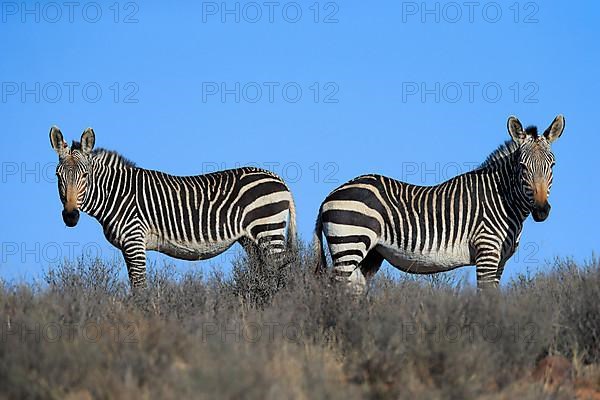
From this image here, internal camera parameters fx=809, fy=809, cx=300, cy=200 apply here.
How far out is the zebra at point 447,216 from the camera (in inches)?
448

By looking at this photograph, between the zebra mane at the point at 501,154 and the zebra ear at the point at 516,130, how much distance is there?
0.18 meters

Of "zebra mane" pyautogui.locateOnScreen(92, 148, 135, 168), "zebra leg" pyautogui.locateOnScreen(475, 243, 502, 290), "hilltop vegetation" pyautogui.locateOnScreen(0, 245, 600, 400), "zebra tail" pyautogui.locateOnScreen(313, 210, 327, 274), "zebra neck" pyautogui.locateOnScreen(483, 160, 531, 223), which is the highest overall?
"zebra mane" pyautogui.locateOnScreen(92, 148, 135, 168)

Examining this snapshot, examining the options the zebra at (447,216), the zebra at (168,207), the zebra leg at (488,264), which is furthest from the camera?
the zebra at (168,207)

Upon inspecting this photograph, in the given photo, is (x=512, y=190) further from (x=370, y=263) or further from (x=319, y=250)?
(x=319, y=250)

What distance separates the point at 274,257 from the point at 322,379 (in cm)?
686

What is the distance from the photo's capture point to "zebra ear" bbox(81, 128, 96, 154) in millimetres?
12938

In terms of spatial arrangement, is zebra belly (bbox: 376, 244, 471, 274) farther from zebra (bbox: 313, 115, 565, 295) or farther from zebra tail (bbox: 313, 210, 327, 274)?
zebra tail (bbox: 313, 210, 327, 274)

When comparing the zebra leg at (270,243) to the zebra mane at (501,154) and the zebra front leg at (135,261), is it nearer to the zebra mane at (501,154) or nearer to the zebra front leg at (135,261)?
the zebra front leg at (135,261)

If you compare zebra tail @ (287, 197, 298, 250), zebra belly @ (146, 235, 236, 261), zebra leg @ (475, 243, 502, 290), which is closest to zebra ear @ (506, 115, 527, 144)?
zebra leg @ (475, 243, 502, 290)

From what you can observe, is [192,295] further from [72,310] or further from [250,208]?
[250,208]

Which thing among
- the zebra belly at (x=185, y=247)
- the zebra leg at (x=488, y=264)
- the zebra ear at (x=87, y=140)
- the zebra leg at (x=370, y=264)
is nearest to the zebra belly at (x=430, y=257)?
the zebra leg at (x=488, y=264)

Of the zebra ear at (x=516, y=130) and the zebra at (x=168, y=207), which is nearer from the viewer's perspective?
the zebra ear at (x=516, y=130)

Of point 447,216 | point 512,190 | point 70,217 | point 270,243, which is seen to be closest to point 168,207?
point 70,217

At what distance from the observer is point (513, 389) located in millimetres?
6668
